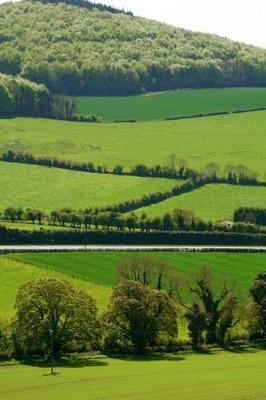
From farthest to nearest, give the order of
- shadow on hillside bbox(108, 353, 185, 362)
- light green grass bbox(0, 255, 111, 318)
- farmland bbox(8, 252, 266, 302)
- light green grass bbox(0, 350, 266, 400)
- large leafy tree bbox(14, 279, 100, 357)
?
farmland bbox(8, 252, 266, 302), light green grass bbox(0, 255, 111, 318), shadow on hillside bbox(108, 353, 185, 362), large leafy tree bbox(14, 279, 100, 357), light green grass bbox(0, 350, 266, 400)

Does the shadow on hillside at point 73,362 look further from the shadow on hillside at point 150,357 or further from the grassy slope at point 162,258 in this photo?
the grassy slope at point 162,258

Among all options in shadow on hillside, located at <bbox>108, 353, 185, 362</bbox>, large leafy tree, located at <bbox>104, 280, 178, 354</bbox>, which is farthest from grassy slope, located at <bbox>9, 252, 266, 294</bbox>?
shadow on hillside, located at <bbox>108, 353, 185, 362</bbox>

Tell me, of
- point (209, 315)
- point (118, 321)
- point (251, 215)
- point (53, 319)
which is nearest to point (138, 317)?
point (118, 321)

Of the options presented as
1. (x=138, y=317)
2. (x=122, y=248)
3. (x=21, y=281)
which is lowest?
(x=138, y=317)

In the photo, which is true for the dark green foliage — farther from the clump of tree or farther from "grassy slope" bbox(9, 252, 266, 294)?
"grassy slope" bbox(9, 252, 266, 294)

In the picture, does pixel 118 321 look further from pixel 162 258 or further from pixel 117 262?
pixel 162 258

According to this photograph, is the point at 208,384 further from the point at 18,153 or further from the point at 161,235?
the point at 18,153

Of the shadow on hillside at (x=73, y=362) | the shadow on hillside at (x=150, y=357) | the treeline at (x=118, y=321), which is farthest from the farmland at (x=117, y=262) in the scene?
the shadow on hillside at (x=73, y=362)
